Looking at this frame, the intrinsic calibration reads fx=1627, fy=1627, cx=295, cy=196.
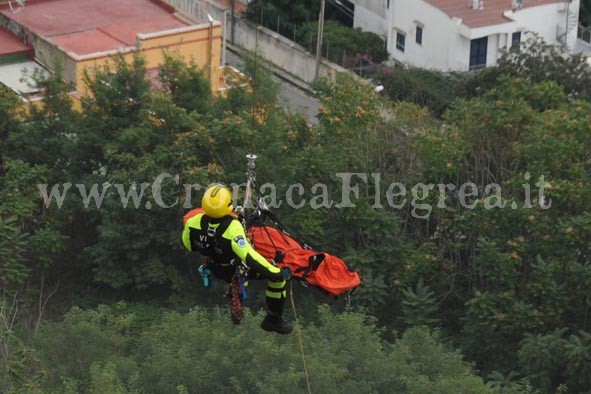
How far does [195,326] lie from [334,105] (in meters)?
7.52

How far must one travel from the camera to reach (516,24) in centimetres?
5288

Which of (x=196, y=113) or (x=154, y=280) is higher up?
(x=196, y=113)

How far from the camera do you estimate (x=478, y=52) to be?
52.8 meters

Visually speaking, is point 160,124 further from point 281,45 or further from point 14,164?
point 281,45

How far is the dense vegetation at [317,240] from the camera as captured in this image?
28688 millimetres

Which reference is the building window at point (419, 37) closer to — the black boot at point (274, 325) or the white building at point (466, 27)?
the white building at point (466, 27)

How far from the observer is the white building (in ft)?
172

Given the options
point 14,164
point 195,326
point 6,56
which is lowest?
point 195,326

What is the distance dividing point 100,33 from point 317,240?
611 inches

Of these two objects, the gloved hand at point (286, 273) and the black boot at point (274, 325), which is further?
the black boot at point (274, 325)

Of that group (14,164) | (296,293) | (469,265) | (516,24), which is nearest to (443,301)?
(469,265)

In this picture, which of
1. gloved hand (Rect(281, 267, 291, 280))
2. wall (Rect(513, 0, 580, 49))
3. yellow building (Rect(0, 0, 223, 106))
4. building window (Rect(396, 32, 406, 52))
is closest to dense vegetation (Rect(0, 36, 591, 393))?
gloved hand (Rect(281, 267, 291, 280))

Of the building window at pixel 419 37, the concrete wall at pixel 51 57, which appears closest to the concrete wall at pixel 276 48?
the building window at pixel 419 37

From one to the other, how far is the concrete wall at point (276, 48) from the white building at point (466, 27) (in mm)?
2764
